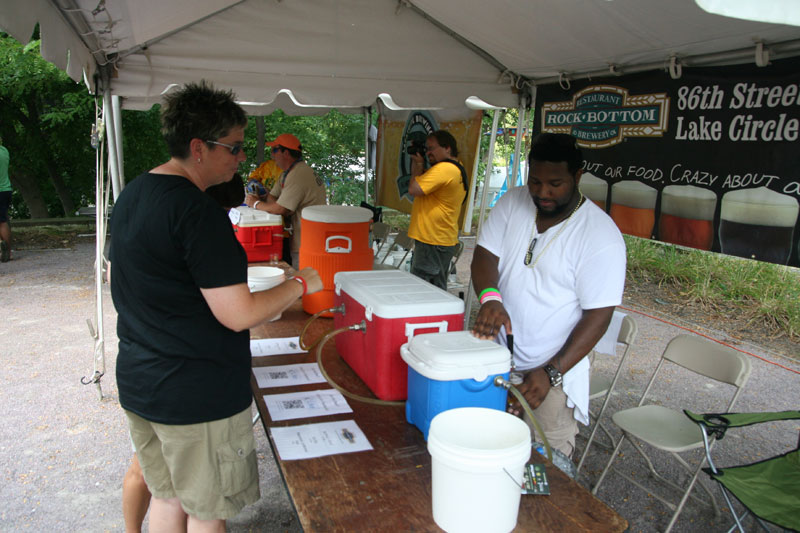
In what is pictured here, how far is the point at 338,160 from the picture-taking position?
963cm

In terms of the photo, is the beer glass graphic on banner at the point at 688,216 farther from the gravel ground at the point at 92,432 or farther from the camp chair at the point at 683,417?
the gravel ground at the point at 92,432

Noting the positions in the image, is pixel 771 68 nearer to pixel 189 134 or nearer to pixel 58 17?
pixel 189 134

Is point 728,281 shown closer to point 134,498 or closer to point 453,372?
point 453,372

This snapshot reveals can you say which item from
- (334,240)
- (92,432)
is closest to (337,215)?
(334,240)

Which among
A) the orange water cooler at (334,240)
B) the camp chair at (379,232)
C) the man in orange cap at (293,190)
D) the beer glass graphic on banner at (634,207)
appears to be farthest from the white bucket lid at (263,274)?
the camp chair at (379,232)

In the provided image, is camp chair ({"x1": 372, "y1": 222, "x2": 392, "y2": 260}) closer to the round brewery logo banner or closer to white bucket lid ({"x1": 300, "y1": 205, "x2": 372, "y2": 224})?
the round brewery logo banner

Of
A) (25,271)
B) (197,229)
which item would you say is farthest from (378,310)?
(25,271)

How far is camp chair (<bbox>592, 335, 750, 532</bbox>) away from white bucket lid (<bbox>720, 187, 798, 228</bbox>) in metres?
0.60

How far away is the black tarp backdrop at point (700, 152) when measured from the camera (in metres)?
2.28

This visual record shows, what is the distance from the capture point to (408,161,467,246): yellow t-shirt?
4.30 metres

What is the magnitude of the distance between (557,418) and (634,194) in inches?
66.2

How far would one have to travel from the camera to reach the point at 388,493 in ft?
4.14

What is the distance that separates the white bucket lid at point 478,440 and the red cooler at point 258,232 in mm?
2657

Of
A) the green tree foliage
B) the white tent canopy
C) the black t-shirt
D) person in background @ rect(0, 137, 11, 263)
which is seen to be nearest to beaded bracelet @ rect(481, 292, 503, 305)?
the black t-shirt
